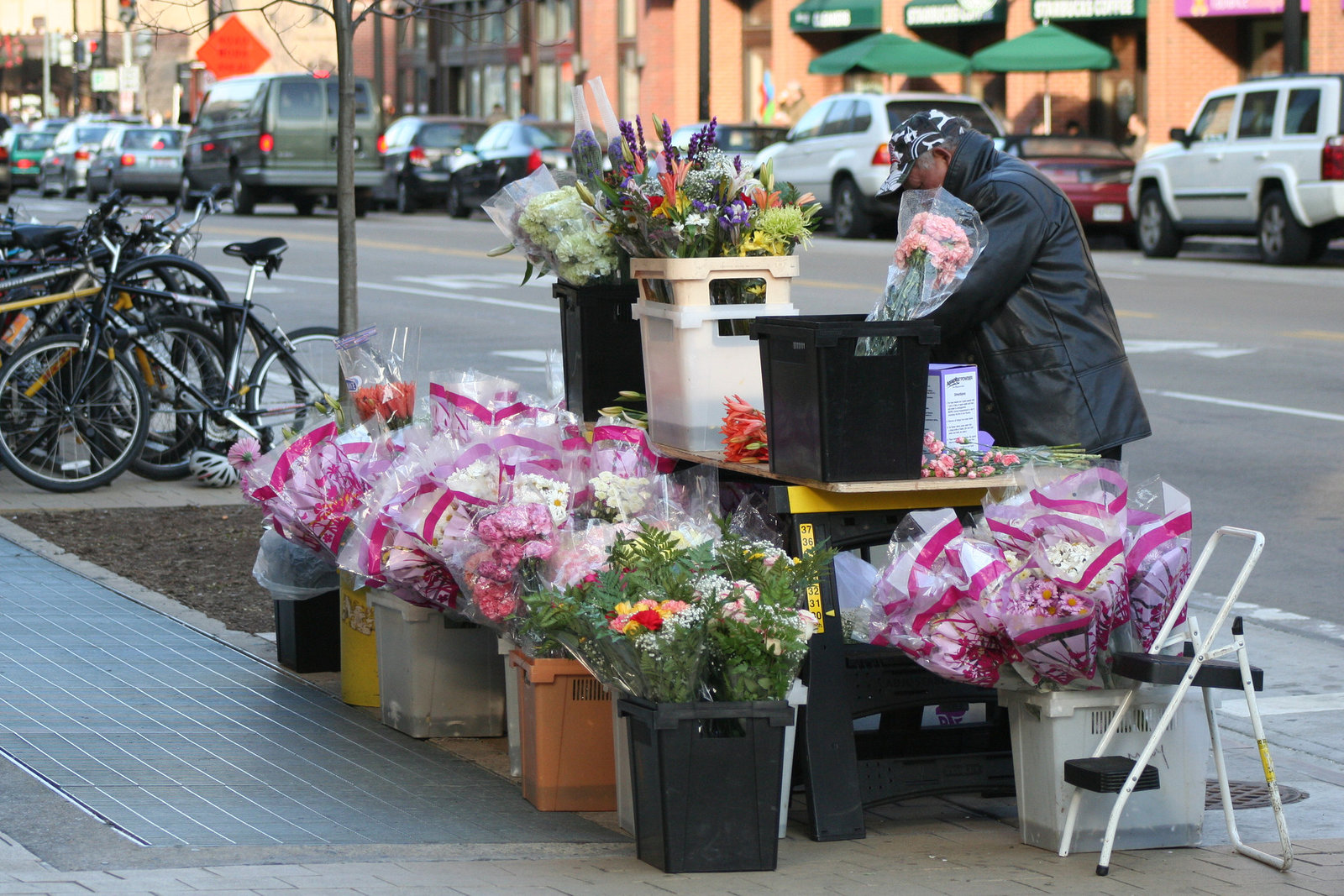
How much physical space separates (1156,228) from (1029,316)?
63.6ft

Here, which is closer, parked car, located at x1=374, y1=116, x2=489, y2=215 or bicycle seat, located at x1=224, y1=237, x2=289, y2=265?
bicycle seat, located at x1=224, y1=237, x2=289, y2=265

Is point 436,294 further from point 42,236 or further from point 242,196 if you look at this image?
point 242,196

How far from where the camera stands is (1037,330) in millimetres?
5688

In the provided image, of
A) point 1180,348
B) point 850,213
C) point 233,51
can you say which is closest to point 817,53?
point 233,51

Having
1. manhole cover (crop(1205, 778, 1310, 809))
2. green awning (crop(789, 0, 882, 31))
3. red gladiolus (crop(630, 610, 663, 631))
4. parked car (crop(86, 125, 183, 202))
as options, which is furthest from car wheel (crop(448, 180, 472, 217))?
red gladiolus (crop(630, 610, 663, 631))

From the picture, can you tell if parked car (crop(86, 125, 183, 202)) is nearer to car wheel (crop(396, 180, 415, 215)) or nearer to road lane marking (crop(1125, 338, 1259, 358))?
car wheel (crop(396, 180, 415, 215))

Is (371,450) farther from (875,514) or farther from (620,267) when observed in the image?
(875,514)

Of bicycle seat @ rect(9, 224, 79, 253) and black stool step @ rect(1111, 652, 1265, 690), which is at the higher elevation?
bicycle seat @ rect(9, 224, 79, 253)

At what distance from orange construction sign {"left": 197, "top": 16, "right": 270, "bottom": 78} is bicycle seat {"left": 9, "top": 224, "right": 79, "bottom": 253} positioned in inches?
1017

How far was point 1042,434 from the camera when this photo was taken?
5699 mm

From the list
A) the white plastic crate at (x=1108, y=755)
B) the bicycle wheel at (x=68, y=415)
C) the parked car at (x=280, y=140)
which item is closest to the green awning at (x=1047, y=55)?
the parked car at (x=280, y=140)

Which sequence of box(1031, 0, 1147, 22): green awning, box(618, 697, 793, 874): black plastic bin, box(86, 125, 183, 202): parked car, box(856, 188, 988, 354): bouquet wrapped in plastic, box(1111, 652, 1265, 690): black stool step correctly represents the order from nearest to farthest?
box(618, 697, 793, 874): black plastic bin, box(1111, 652, 1265, 690): black stool step, box(856, 188, 988, 354): bouquet wrapped in plastic, box(1031, 0, 1147, 22): green awning, box(86, 125, 183, 202): parked car

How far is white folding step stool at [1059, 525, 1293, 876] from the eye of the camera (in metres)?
4.81

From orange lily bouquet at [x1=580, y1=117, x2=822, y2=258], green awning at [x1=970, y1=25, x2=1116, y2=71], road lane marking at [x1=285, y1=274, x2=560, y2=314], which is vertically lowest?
road lane marking at [x1=285, y1=274, x2=560, y2=314]
